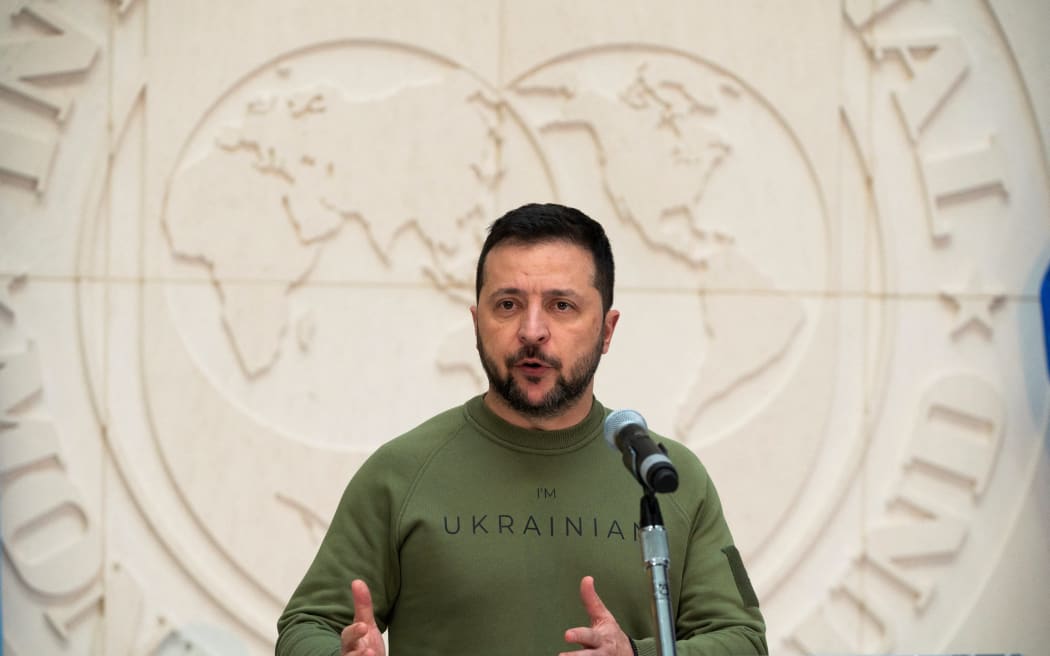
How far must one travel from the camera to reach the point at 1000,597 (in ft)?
12.3

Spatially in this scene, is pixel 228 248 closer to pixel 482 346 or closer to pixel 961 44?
pixel 482 346

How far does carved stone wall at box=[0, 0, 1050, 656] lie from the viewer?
3.42 metres

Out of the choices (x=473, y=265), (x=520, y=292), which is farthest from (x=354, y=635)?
(x=473, y=265)

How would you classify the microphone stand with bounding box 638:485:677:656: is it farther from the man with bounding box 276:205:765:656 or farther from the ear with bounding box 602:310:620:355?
the ear with bounding box 602:310:620:355

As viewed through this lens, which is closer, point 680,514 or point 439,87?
point 680,514

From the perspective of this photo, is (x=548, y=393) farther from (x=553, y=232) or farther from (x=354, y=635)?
(x=354, y=635)

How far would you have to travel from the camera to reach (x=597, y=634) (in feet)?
4.69

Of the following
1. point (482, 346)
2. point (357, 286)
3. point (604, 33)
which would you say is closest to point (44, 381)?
point (357, 286)

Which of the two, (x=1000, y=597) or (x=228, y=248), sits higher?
(x=228, y=248)

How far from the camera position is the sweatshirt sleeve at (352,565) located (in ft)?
5.31

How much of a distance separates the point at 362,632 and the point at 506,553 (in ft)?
0.82

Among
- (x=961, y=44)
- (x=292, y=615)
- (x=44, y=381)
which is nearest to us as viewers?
(x=292, y=615)

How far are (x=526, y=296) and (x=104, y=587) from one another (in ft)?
7.37

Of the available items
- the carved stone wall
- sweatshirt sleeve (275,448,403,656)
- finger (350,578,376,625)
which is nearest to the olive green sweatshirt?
sweatshirt sleeve (275,448,403,656)
